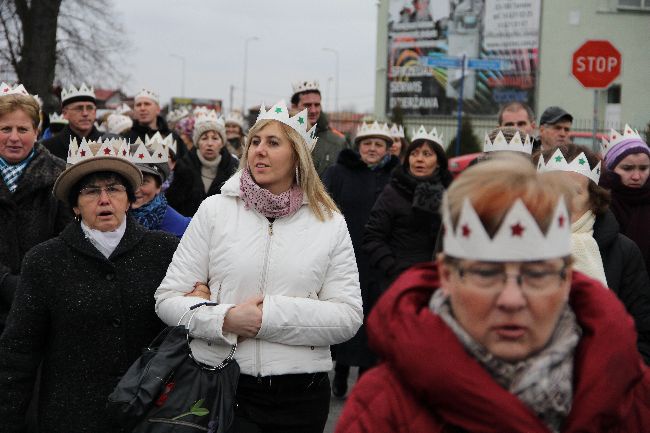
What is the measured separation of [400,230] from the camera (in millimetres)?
7363

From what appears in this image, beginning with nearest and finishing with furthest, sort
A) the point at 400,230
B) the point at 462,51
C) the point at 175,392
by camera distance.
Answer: the point at 175,392
the point at 400,230
the point at 462,51

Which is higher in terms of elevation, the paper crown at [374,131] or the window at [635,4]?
the window at [635,4]

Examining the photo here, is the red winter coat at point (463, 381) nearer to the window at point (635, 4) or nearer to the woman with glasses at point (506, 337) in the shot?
the woman with glasses at point (506, 337)

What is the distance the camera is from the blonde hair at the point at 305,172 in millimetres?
4257

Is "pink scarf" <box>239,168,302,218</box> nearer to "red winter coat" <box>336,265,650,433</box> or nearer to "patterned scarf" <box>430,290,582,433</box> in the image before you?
"red winter coat" <box>336,265,650,433</box>

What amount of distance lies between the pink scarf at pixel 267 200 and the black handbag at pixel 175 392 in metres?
0.52

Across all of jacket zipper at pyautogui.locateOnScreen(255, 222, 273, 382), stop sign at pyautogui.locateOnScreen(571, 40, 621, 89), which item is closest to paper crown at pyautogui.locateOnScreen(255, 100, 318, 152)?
jacket zipper at pyautogui.locateOnScreen(255, 222, 273, 382)

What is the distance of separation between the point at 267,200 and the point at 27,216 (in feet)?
6.88

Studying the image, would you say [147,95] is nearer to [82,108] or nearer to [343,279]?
[82,108]

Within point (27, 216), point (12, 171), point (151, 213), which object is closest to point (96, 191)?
point (151, 213)

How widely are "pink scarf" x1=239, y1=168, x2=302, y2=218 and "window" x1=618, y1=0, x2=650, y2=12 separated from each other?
37435 millimetres

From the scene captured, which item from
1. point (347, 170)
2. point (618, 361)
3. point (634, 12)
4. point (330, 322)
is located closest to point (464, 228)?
point (618, 361)

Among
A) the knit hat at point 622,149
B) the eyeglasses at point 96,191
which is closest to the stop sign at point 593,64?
the knit hat at point 622,149

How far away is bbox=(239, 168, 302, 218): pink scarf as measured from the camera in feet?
13.4
